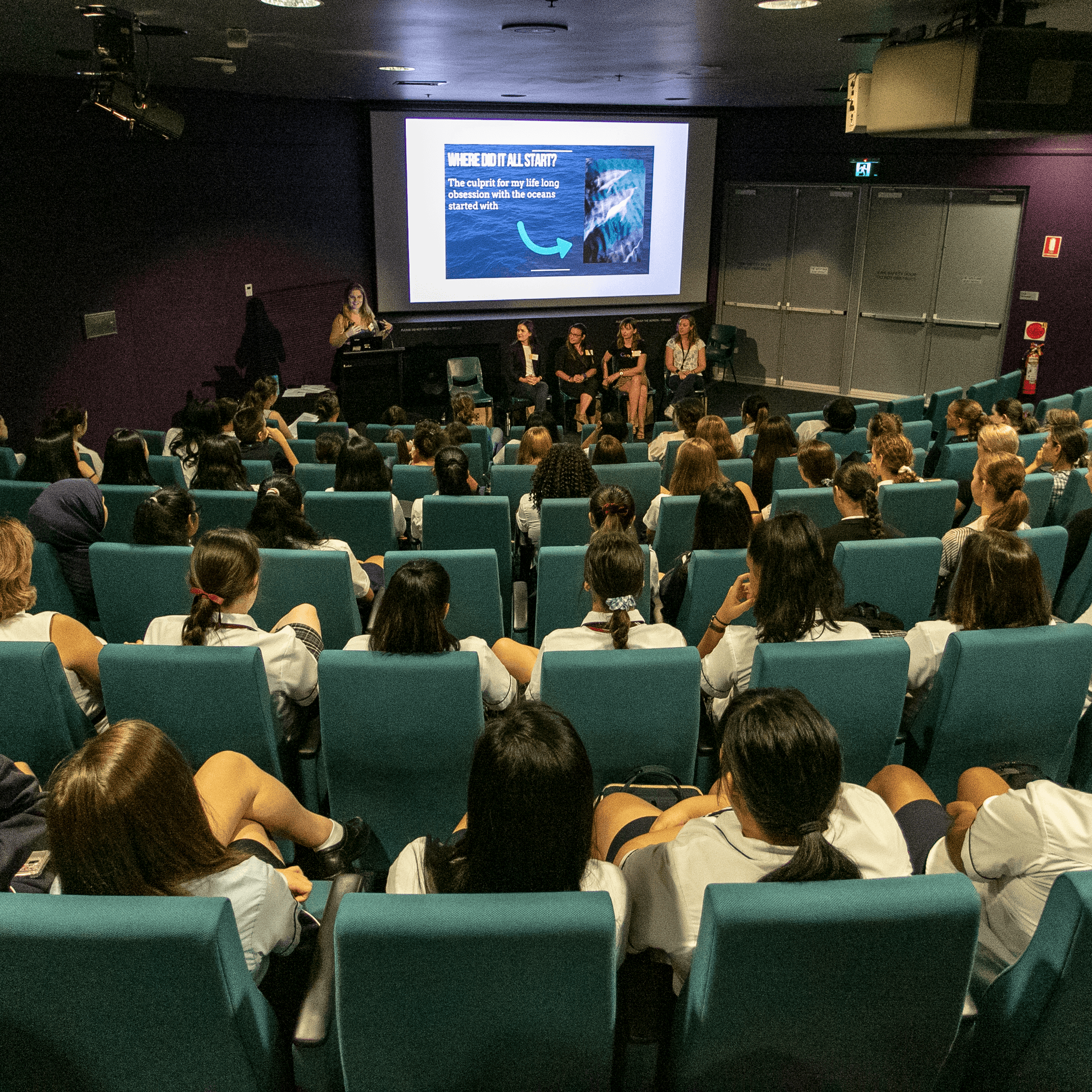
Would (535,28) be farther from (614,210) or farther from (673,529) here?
(614,210)

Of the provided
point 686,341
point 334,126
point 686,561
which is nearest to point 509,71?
point 334,126

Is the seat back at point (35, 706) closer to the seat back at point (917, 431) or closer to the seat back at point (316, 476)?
the seat back at point (316, 476)

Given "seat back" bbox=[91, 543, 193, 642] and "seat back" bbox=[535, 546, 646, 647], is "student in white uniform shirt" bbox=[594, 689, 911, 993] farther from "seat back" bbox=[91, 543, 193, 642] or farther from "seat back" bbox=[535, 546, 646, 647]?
"seat back" bbox=[91, 543, 193, 642]

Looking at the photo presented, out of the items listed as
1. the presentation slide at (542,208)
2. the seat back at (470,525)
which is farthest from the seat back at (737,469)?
the presentation slide at (542,208)

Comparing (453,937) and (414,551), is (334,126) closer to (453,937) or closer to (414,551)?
(414,551)

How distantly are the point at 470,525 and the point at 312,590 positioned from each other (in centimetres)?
96

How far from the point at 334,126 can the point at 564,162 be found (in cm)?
272

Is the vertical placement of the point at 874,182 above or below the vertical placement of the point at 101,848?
above

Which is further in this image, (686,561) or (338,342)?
(338,342)

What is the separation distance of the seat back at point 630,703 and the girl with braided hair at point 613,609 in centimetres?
17

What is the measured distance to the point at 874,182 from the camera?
34.8ft

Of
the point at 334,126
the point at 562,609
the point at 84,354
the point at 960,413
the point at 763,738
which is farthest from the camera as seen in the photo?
the point at 334,126

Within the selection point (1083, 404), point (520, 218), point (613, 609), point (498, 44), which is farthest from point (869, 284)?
point (613, 609)

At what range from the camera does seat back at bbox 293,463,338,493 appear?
5283 millimetres
